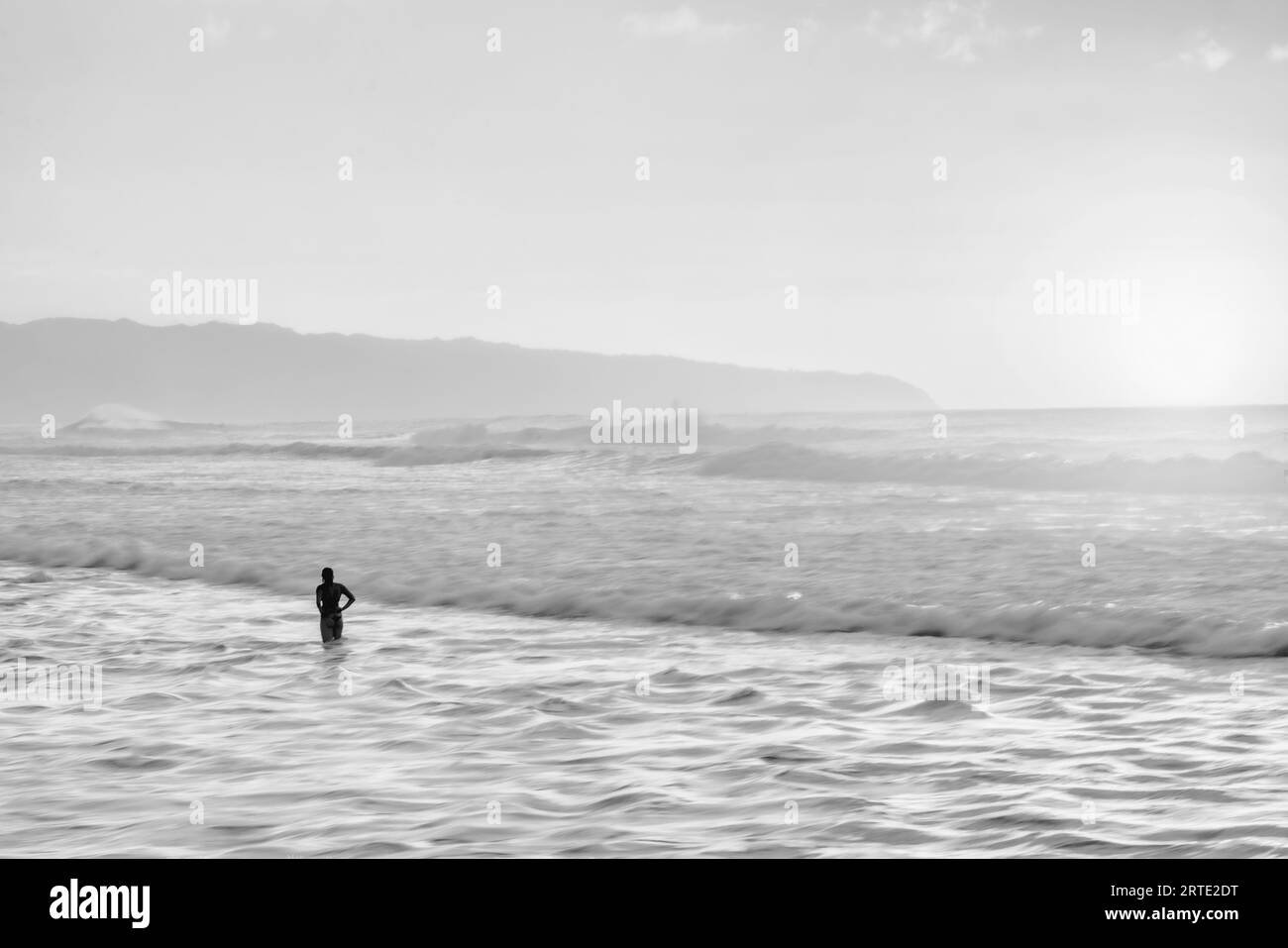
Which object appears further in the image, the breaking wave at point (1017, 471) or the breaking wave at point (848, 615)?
the breaking wave at point (1017, 471)

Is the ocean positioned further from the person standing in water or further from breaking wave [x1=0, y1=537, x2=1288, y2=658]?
the person standing in water

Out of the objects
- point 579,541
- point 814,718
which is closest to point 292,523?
point 579,541

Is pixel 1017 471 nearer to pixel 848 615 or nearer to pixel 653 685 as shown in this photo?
pixel 848 615

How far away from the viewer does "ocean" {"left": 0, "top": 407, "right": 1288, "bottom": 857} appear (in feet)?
21.1

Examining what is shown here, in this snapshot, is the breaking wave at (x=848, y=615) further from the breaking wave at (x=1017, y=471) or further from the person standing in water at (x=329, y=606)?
the breaking wave at (x=1017, y=471)

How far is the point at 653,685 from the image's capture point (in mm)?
10039

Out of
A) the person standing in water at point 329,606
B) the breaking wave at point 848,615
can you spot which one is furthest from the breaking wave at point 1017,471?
the person standing in water at point 329,606

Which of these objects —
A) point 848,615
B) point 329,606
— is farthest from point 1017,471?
point 329,606

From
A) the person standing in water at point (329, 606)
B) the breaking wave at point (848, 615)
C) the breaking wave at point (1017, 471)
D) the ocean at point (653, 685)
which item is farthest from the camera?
the breaking wave at point (1017, 471)

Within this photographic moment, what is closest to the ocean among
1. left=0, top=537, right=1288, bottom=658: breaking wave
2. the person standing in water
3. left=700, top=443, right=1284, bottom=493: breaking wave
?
left=0, top=537, right=1288, bottom=658: breaking wave

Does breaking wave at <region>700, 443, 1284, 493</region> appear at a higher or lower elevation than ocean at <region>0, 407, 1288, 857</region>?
higher

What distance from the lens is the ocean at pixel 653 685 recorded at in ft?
21.1

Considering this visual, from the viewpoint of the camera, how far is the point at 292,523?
2514cm
